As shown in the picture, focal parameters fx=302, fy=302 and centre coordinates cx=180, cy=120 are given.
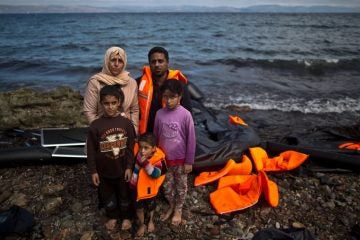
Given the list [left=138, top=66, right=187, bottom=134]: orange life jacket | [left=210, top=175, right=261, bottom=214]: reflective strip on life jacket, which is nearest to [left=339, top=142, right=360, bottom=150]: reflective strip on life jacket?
[left=210, top=175, right=261, bottom=214]: reflective strip on life jacket

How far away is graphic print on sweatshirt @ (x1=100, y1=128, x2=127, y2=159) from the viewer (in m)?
3.09

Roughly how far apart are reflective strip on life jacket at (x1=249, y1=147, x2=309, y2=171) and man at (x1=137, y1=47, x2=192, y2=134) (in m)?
1.59

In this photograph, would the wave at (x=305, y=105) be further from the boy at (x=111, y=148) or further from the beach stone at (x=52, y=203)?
the boy at (x=111, y=148)

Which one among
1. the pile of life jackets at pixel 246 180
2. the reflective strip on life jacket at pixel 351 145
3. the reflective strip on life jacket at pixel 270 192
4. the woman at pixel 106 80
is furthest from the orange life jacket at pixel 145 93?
the reflective strip on life jacket at pixel 351 145

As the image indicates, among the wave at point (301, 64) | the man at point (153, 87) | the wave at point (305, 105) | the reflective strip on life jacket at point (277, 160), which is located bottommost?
the wave at point (305, 105)

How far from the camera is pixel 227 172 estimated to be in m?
4.41

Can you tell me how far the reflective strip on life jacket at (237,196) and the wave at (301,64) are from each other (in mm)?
14212

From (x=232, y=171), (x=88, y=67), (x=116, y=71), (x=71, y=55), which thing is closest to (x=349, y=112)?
(x=232, y=171)

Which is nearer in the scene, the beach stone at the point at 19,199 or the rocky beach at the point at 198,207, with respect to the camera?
the rocky beach at the point at 198,207

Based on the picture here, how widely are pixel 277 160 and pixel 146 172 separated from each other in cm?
247

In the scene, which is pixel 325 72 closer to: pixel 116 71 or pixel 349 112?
pixel 349 112

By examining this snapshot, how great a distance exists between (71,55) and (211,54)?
961 centimetres

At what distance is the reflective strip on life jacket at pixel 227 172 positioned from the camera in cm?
439

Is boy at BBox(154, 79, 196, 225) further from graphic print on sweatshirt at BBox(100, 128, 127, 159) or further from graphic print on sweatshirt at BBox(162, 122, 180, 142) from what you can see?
graphic print on sweatshirt at BBox(100, 128, 127, 159)
